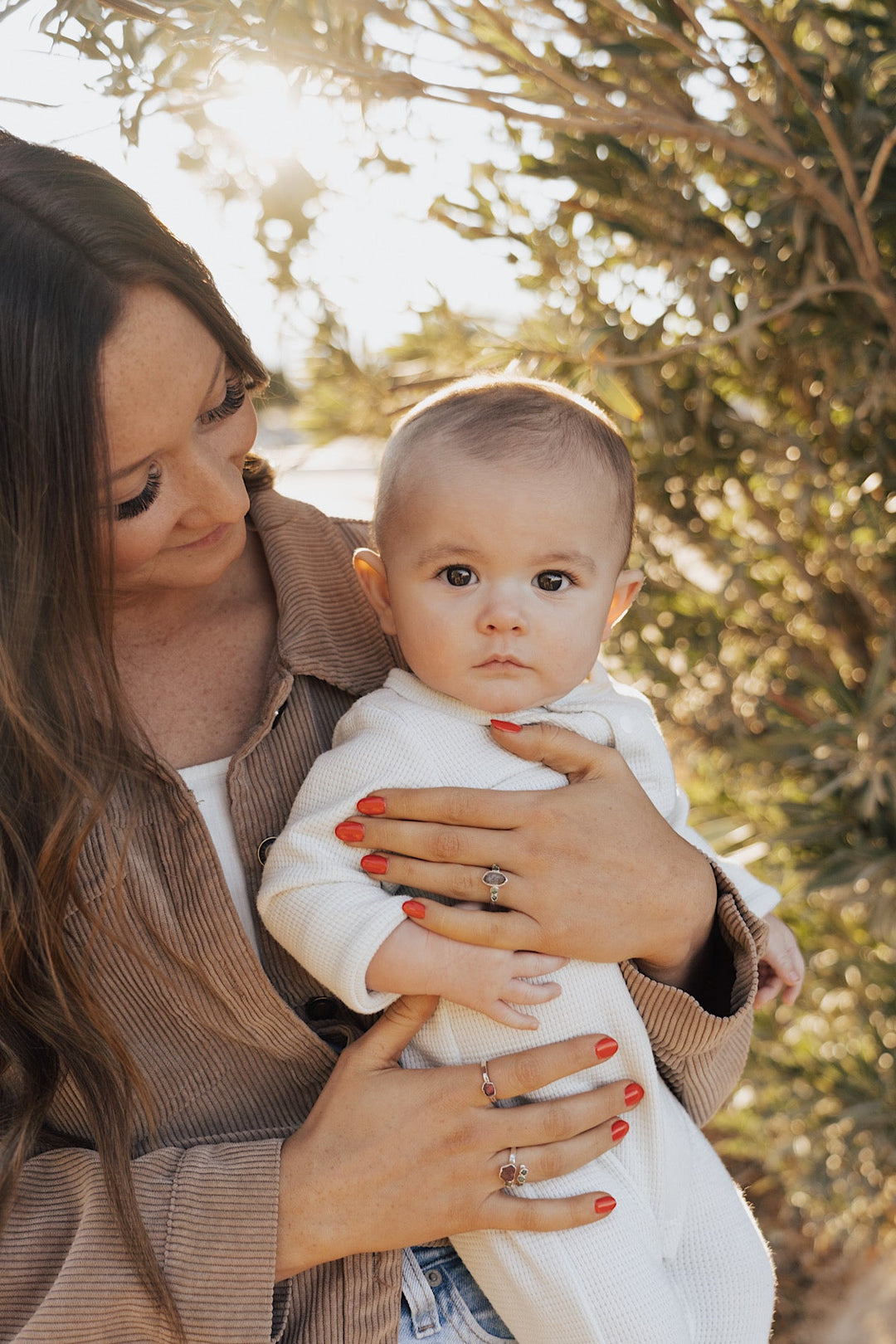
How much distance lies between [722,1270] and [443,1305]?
355 millimetres

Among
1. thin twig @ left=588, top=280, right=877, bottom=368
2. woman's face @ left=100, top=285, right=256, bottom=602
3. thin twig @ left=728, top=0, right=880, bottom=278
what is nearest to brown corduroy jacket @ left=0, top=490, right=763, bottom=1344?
woman's face @ left=100, top=285, right=256, bottom=602

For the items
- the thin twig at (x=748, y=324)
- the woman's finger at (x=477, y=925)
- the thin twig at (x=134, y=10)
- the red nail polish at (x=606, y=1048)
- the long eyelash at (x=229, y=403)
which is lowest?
the red nail polish at (x=606, y=1048)

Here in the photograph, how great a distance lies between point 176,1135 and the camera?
1409 millimetres

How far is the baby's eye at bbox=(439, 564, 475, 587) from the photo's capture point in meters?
1.36

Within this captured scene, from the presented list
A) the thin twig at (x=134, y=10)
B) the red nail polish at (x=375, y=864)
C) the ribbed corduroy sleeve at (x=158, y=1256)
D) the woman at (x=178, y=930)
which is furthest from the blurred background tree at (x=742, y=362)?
the ribbed corduroy sleeve at (x=158, y=1256)

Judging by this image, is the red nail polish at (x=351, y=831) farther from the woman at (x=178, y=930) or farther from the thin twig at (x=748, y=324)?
the thin twig at (x=748, y=324)

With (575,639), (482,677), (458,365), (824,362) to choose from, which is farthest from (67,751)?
(824,362)

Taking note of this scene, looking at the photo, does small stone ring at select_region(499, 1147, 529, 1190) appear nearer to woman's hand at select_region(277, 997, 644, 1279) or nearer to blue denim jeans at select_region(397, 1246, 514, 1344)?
woman's hand at select_region(277, 997, 644, 1279)

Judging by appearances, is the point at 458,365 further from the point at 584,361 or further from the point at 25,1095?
the point at 25,1095

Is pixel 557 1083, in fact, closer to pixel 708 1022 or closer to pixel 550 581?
pixel 708 1022

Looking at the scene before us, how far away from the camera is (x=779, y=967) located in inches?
65.3

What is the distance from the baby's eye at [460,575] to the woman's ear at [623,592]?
0.25 m

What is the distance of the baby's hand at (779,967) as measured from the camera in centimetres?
166

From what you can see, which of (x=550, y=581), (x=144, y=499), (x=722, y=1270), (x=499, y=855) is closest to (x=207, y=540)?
(x=144, y=499)
